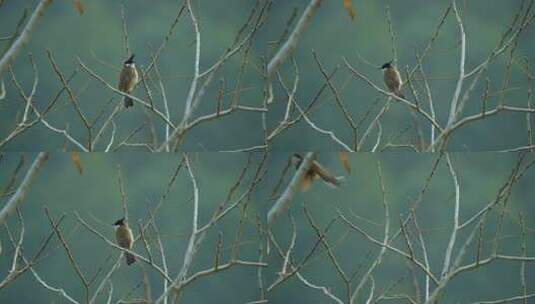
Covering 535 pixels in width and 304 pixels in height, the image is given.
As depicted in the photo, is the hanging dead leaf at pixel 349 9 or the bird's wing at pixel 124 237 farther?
Answer: the hanging dead leaf at pixel 349 9

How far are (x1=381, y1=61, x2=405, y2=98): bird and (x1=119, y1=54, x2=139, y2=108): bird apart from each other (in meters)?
0.91

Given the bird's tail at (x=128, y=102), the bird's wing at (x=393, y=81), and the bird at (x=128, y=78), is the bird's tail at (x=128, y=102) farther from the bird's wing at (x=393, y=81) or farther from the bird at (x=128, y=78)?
the bird's wing at (x=393, y=81)

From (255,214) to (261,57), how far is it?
583 millimetres

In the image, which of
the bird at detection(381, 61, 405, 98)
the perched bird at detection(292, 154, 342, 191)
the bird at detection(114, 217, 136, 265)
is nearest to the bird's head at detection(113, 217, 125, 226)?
the bird at detection(114, 217, 136, 265)

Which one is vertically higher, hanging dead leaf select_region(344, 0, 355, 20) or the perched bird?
hanging dead leaf select_region(344, 0, 355, 20)

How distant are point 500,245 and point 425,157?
42 centimetres

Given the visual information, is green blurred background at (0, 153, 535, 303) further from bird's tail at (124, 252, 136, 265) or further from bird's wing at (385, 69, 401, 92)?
bird's wing at (385, 69, 401, 92)

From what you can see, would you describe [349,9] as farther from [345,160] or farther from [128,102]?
[128,102]

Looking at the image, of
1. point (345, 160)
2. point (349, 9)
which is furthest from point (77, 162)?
point (349, 9)

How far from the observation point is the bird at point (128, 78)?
135 inches

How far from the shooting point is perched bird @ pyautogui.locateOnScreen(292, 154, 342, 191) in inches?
138

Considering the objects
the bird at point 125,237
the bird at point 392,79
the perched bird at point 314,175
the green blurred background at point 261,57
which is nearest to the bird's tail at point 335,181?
the perched bird at point 314,175

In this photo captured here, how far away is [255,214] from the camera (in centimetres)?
350

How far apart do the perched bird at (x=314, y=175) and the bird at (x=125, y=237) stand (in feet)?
2.15
